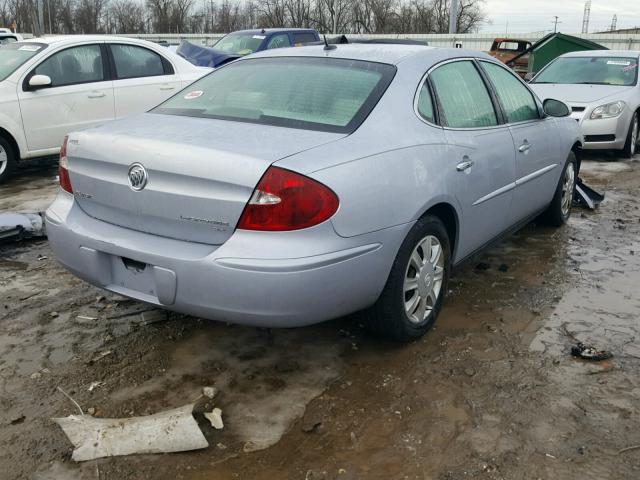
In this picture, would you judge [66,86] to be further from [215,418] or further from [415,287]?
[215,418]

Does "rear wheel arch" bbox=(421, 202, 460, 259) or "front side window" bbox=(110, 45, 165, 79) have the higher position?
"front side window" bbox=(110, 45, 165, 79)

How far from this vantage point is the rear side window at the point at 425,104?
131 inches

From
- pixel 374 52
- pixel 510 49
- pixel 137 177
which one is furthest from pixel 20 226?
pixel 510 49

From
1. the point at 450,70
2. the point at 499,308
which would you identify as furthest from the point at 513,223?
the point at 450,70

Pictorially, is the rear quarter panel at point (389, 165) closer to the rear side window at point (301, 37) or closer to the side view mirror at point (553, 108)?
the side view mirror at point (553, 108)

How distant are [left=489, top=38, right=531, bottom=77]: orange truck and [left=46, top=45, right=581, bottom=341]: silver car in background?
18.2 m

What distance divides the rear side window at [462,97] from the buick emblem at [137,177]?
1628mm

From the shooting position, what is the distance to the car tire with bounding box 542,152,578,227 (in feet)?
17.4

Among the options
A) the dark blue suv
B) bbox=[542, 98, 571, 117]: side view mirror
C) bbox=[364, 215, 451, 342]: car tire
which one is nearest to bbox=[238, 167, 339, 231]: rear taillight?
bbox=[364, 215, 451, 342]: car tire

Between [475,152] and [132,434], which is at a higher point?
[475,152]

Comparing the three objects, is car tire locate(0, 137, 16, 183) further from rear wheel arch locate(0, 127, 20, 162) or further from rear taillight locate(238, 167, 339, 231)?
rear taillight locate(238, 167, 339, 231)

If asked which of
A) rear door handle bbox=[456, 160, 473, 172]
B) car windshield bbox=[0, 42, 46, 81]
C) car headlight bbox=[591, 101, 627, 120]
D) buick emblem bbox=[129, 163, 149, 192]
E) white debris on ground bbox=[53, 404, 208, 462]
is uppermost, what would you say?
car windshield bbox=[0, 42, 46, 81]

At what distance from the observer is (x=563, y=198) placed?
18.0 feet

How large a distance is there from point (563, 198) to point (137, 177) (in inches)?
157
